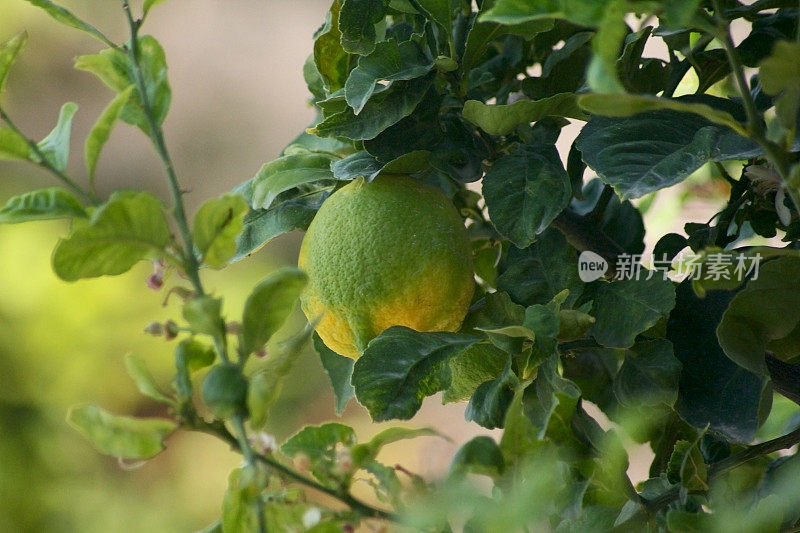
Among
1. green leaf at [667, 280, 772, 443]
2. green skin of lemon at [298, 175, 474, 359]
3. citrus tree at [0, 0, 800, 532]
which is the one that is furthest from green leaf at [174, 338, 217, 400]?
green leaf at [667, 280, 772, 443]

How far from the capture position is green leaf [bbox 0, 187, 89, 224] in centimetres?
28

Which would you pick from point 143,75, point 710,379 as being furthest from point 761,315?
point 143,75

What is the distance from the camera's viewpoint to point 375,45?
15.3 inches

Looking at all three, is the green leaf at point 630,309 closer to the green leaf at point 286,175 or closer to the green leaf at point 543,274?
the green leaf at point 543,274

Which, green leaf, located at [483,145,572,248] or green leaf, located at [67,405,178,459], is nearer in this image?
green leaf, located at [67,405,178,459]

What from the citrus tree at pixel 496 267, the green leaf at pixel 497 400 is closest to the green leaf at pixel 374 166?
the citrus tree at pixel 496 267

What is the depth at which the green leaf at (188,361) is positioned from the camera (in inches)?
10.4

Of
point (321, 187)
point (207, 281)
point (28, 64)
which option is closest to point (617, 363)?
point (321, 187)

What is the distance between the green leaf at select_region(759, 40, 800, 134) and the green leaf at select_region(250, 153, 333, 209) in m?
0.22

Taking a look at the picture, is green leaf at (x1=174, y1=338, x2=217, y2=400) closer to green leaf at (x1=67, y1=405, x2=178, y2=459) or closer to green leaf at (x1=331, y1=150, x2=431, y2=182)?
green leaf at (x1=67, y1=405, x2=178, y2=459)

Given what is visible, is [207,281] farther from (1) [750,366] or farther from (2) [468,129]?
(1) [750,366]

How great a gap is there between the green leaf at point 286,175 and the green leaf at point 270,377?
0.14m

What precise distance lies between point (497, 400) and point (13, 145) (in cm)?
22

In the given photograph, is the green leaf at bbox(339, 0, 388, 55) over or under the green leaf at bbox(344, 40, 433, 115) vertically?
over
